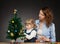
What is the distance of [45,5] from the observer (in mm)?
1705

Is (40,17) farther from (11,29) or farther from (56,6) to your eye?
(11,29)

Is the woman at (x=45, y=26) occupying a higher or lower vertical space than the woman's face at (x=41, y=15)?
lower

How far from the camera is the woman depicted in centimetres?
157

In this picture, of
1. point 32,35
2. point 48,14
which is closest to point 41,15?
point 48,14

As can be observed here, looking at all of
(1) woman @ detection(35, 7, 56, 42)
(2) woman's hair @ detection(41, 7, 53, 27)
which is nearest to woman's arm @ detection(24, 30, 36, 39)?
(1) woman @ detection(35, 7, 56, 42)

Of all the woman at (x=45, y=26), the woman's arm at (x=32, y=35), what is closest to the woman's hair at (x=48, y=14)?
the woman at (x=45, y=26)

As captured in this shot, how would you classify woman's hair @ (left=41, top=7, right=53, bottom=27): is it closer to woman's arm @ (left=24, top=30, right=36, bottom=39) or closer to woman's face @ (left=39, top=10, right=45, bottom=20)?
woman's face @ (left=39, top=10, right=45, bottom=20)

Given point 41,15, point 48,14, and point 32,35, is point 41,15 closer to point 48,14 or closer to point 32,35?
point 48,14

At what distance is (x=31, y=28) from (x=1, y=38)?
34 cm

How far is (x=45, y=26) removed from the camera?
1603 millimetres

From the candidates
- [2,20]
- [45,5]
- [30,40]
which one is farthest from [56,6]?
[2,20]

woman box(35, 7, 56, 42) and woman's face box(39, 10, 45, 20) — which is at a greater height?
woman's face box(39, 10, 45, 20)

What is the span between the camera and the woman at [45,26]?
1572mm

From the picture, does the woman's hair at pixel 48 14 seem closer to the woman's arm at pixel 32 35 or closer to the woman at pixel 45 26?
the woman at pixel 45 26
